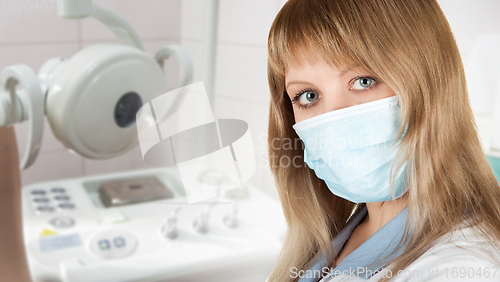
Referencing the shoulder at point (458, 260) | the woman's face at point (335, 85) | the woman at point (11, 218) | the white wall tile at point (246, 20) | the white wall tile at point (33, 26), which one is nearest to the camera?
the shoulder at point (458, 260)

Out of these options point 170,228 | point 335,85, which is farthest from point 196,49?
point 335,85

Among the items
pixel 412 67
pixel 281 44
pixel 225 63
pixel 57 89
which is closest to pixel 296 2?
pixel 281 44

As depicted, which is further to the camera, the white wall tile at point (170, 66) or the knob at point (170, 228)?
the knob at point (170, 228)

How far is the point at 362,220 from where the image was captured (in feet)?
2.39

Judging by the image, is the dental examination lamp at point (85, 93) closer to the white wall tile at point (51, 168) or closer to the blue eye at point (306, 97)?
the blue eye at point (306, 97)

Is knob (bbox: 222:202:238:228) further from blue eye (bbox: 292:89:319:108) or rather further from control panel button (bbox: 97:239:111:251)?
blue eye (bbox: 292:89:319:108)

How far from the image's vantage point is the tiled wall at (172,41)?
100 cm

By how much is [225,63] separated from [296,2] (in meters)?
0.70

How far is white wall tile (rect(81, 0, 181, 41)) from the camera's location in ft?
3.59

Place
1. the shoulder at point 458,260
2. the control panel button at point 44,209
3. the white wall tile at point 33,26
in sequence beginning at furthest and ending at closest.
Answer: the control panel button at point 44,209 < the white wall tile at point 33,26 < the shoulder at point 458,260

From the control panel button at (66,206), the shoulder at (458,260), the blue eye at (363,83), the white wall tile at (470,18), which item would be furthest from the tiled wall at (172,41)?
the shoulder at (458,260)

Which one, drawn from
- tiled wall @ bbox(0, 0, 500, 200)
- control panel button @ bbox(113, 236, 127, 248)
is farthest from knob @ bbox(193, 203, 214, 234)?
tiled wall @ bbox(0, 0, 500, 200)

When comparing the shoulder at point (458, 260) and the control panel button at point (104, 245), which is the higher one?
the shoulder at point (458, 260)

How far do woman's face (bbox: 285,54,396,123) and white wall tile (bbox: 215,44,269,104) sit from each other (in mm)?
611
